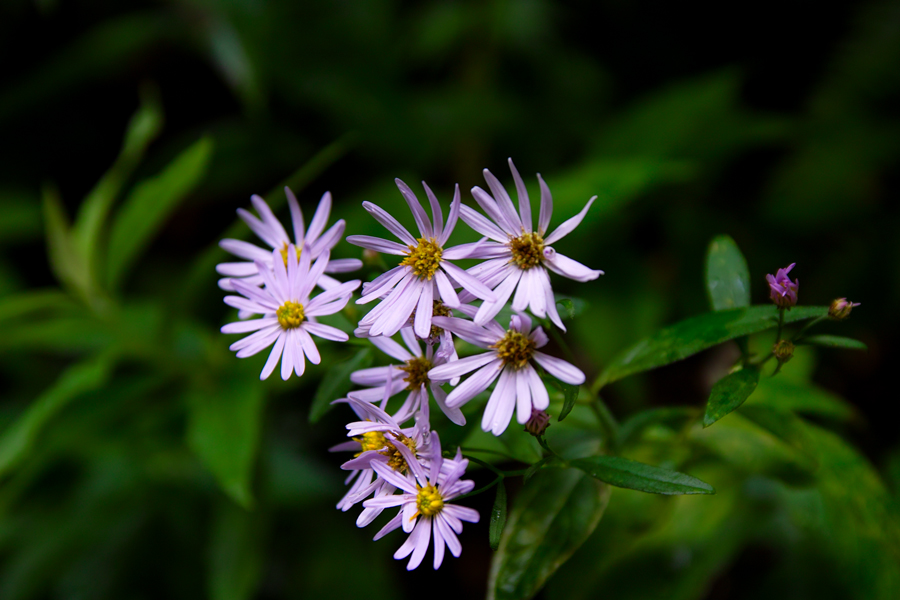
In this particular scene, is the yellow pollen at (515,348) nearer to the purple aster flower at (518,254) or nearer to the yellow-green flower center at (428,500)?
the purple aster flower at (518,254)

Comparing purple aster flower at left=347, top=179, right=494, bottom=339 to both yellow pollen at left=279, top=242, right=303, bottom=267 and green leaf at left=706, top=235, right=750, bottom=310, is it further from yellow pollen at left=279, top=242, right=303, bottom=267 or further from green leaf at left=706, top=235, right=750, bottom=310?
green leaf at left=706, top=235, right=750, bottom=310

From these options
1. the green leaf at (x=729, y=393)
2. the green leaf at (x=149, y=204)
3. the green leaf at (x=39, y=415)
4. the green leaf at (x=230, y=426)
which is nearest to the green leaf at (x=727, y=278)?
the green leaf at (x=729, y=393)

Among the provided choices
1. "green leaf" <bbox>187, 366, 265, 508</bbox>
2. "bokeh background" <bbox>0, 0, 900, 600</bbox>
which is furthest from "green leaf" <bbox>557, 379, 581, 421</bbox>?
"green leaf" <bbox>187, 366, 265, 508</bbox>

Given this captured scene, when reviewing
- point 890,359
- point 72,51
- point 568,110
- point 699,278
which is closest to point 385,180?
point 568,110

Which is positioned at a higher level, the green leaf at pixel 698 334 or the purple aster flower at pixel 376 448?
the green leaf at pixel 698 334

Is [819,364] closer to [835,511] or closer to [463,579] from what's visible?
[835,511]

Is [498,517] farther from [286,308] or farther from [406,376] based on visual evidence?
[286,308]
